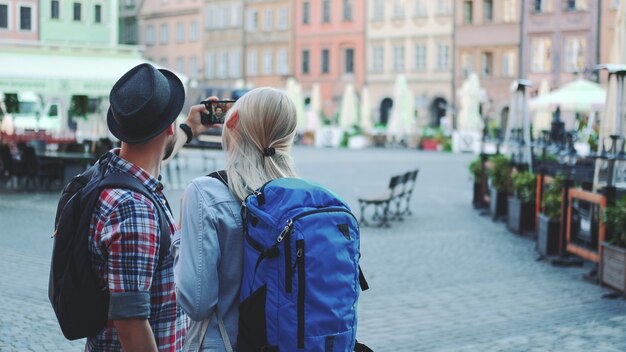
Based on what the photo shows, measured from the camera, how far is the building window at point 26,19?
33.7 m

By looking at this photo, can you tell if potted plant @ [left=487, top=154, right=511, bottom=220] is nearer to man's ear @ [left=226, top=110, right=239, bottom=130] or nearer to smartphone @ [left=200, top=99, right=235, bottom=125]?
smartphone @ [left=200, top=99, right=235, bottom=125]

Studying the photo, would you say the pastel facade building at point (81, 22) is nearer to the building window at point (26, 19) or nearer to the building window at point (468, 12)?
the building window at point (26, 19)

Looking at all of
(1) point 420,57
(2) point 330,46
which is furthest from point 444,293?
(2) point 330,46

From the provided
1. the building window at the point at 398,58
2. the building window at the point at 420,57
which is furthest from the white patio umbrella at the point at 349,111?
the building window at the point at 398,58

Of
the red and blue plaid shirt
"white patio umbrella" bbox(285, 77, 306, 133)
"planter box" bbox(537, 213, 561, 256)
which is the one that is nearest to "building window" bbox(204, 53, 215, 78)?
"white patio umbrella" bbox(285, 77, 306, 133)

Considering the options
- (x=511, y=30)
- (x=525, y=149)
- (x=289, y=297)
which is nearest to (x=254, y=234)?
(x=289, y=297)

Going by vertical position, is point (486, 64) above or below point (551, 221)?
above

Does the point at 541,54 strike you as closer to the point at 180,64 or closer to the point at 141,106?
the point at 180,64

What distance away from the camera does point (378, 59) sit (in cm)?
6512

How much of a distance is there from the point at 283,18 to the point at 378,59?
31.3 feet

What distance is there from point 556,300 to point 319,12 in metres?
60.9

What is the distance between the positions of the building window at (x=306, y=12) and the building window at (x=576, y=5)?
2047cm

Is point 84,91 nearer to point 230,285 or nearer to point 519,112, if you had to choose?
point 519,112

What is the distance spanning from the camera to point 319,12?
227 ft
